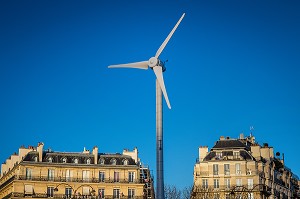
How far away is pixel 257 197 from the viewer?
3708 inches

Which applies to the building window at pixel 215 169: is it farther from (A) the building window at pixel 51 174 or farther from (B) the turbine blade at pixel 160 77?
(B) the turbine blade at pixel 160 77

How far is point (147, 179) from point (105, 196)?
45.4ft

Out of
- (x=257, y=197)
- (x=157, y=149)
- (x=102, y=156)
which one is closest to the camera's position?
(x=157, y=149)

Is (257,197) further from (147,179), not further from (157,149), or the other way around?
(157,149)

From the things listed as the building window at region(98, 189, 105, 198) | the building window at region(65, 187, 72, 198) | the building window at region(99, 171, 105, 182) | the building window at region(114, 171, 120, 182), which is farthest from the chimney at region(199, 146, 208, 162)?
the building window at region(65, 187, 72, 198)

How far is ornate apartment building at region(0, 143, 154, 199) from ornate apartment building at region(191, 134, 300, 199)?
34.3 feet

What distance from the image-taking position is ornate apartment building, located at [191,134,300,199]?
94.3 meters

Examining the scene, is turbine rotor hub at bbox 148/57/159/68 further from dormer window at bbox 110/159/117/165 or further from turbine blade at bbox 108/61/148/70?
dormer window at bbox 110/159/117/165

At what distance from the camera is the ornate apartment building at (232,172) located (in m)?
94.3

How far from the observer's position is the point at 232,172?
9506 cm

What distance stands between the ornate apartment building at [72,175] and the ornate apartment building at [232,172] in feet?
34.3

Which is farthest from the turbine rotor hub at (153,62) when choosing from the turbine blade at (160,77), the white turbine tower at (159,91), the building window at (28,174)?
the building window at (28,174)

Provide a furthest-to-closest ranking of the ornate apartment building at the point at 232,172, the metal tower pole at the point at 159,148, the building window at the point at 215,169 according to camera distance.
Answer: the building window at the point at 215,169, the ornate apartment building at the point at 232,172, the metal tower pole at the point at 159,148

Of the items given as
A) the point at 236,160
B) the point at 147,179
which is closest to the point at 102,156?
the point at 147,179
